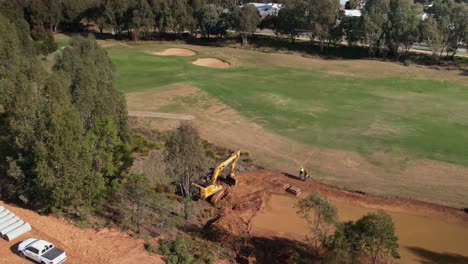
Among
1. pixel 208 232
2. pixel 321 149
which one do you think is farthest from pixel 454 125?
pixel 208 232

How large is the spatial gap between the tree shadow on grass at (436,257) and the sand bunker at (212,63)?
6381 centimetres

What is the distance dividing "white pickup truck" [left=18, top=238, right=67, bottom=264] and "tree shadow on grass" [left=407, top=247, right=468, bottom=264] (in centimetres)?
2479

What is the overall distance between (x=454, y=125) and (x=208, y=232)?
4122 cm

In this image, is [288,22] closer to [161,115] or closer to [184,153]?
[161,115]

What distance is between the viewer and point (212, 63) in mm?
94125

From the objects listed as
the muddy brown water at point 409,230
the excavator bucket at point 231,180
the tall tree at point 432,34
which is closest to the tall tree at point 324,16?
the tall tree at point 432,34

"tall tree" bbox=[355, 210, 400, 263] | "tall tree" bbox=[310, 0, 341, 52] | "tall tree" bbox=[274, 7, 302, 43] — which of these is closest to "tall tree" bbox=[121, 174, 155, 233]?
"tall tree" bbox=[355, 210, 400, 263]

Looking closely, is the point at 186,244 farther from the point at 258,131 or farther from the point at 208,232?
the point at 258,131

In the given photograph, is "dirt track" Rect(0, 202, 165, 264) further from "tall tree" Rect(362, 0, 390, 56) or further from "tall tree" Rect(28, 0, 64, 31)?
"tall tree" Rect(28, 0, 64, 31)

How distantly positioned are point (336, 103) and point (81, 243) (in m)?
48.6

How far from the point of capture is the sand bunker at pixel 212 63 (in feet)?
300

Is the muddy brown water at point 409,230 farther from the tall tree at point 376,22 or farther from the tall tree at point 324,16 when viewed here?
the tall tree at point 324,16

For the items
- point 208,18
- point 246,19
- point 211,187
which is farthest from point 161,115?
point 208,18

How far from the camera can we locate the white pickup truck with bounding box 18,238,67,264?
2296 cm
